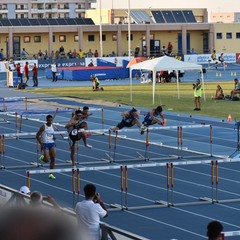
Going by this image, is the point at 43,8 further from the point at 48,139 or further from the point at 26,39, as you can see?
the point at 48,139

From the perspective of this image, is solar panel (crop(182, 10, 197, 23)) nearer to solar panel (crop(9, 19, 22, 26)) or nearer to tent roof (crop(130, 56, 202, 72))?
solar panel (crop(9, 19, 22, 26))

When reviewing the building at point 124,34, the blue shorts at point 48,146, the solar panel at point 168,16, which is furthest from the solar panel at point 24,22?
the blue shorts at point 48,146

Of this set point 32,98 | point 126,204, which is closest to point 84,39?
point 32,98

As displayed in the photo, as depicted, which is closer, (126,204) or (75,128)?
(126,204)

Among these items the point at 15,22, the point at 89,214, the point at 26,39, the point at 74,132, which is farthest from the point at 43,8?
the point at 89,214

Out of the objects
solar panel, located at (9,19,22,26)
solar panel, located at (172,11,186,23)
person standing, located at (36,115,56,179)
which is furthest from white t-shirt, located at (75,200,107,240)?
solar panel, located at (172,11,186,23)

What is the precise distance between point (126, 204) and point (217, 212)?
173cm

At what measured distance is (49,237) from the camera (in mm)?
1305

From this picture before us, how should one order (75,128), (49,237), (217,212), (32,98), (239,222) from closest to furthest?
(49,237) < (239,222) < (217,212) < (75,128) < (32,98)

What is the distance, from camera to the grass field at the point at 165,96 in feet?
125

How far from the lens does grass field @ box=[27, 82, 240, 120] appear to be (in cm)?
3803

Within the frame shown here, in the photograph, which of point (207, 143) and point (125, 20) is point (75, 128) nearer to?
point (207, 143)

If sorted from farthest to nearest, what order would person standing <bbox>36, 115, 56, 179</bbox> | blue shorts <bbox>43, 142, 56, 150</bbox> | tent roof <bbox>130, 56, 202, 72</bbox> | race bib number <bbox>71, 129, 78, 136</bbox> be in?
tent roof <bbox>130, 56, 202, 72</bbox>, race bib number <bbox>71, 129, 78, 136</bbox>, blue shorts <bbox>43, 142, 56, 150</bbox>, person standing <bbox>36, 115, 56, 179</bbox>

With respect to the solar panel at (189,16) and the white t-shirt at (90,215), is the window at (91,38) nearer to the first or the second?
the solar panel at (189,16)
